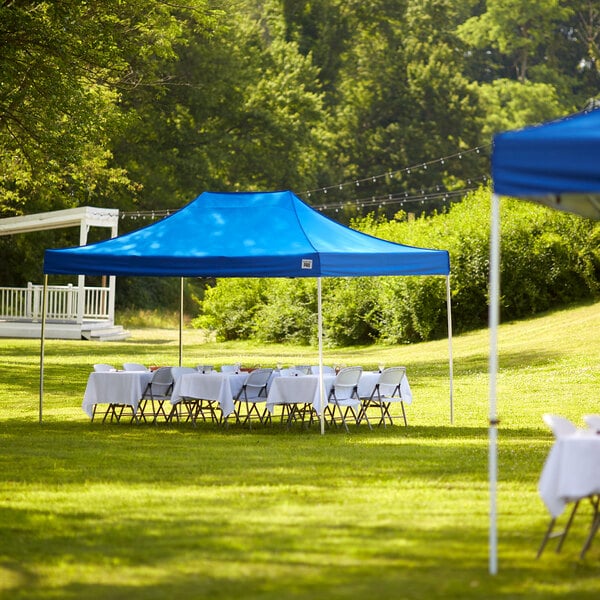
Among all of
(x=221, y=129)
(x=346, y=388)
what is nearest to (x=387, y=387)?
(x=346, y=388)

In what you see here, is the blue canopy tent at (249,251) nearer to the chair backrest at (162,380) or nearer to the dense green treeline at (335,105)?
the chair backrest at (162,380)

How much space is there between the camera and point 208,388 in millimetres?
14508

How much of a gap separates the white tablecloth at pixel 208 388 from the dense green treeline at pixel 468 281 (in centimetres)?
1540

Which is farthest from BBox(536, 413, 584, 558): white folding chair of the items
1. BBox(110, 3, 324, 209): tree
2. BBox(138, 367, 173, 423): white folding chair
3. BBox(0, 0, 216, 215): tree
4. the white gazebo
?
BBox(110, 3, 324, 209): tree

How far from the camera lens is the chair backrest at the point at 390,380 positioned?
14422mm

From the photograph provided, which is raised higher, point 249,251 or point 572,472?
A: point 249,251

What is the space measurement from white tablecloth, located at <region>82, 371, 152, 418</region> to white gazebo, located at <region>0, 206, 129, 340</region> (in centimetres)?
1687

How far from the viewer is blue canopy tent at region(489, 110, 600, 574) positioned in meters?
6.66

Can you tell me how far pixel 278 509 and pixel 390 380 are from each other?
576 centimetres

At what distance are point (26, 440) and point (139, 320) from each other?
1207 inches

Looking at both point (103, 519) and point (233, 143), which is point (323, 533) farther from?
point (233, 143)

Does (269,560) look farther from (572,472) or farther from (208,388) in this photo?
(208,388)

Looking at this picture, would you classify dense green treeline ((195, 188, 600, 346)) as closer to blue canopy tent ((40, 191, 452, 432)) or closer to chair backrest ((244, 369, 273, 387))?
blue canopy tent ((40, 191, 452, 432))

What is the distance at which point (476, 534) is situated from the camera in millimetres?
7887
